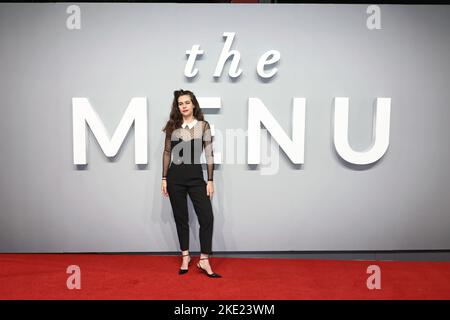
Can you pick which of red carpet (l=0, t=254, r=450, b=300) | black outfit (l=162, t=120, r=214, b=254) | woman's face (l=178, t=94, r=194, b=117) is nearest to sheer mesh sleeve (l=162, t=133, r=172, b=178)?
black outfit (l=162, t=120, r=214, b=254)

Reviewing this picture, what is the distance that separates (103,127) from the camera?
3.30 metres

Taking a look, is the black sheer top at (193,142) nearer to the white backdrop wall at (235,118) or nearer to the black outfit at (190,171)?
the black outfit at (190,171)

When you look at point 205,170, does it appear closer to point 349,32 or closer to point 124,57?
point 124,57

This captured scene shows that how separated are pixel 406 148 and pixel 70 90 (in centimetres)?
344

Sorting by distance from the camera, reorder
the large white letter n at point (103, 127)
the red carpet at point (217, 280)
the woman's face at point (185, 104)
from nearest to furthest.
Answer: the red carpet at point (217, 280)
the woman's face at point (185, 104)
the large white letter n at point (103, 127)

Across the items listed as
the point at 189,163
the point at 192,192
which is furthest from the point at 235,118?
the point at 192,192

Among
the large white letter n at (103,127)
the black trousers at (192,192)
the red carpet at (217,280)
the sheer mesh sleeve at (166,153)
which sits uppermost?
the large white letter n at (103,127)

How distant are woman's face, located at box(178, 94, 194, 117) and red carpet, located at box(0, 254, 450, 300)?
150 centimetres

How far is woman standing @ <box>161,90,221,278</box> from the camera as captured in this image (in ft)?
9.71

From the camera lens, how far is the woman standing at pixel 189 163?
2.96 meters

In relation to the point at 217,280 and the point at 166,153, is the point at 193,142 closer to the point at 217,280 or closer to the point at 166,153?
the point at 166,153

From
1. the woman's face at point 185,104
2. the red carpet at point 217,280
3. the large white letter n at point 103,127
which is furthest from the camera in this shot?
the large white letter n at point 103,127

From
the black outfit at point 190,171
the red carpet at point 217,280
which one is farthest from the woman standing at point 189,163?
the red carpet at point 217,280

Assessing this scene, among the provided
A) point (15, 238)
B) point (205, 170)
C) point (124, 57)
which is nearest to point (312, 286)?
point (205, 170)
